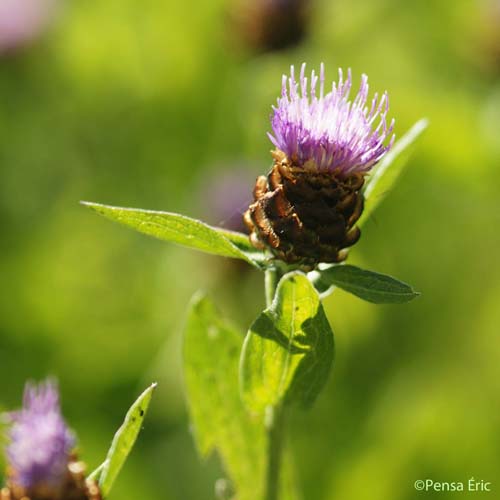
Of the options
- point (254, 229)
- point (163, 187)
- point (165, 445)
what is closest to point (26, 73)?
point (163, 187)

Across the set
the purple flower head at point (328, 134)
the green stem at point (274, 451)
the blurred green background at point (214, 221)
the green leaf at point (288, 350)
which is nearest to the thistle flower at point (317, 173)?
the purple flower head at point (328, 134)

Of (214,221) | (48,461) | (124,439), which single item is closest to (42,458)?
(48,461)

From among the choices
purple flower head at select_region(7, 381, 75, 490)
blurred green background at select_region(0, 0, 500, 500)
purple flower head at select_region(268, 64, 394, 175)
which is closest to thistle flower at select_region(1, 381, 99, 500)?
purple flower head at select_region(7, 381, 75, 490)

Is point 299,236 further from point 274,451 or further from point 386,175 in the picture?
point 274,451

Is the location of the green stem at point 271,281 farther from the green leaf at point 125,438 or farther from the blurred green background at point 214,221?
the blurred green background at point 214,221

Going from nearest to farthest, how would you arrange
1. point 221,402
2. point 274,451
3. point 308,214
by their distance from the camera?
1. point 308,214
2. point 274,451
3. point 221,402

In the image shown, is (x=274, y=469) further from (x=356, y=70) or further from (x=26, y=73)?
(x=26, y=73)

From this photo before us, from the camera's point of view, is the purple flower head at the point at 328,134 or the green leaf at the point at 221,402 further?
the green leaf at the point at 221,402

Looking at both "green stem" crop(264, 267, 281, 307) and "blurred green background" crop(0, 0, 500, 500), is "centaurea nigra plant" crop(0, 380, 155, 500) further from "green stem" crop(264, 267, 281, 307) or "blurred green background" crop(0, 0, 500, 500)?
"blurred green background" crop(0, 0, 500, 500)
